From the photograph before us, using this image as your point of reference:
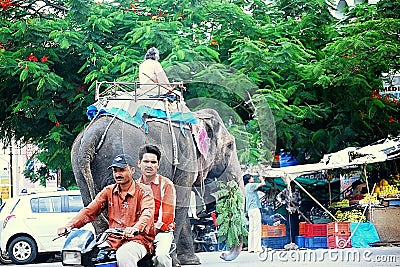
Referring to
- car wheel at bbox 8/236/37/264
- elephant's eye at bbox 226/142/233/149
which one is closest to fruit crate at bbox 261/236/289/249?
elephant's eye at bbox 226/142/233/149

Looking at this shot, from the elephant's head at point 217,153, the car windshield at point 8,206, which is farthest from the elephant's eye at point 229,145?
the car windshield at point 8,206

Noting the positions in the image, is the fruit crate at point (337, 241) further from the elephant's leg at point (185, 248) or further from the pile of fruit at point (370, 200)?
the elephant's leg at point (185, 248)

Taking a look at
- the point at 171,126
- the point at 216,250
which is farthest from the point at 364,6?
the point at 171,126

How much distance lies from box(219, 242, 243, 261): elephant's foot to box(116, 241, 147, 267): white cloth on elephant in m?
6.07

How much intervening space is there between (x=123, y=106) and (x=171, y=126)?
0.56m

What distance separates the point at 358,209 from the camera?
1309 centimetres

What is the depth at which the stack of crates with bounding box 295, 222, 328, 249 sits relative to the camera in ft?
42.6

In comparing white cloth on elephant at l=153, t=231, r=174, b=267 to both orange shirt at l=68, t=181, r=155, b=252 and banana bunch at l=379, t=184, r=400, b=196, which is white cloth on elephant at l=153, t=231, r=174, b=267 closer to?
orange shirt at l=68, t=181, r=155, b=252

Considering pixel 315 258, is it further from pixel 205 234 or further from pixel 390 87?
pixel 390 87

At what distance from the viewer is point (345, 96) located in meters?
12.4

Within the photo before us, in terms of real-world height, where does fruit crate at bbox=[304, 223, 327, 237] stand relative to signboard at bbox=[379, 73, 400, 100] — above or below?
below

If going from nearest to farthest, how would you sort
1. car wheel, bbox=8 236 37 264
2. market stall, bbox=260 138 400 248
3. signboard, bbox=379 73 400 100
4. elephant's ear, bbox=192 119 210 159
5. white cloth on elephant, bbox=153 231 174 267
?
white cloth on elephant, bbox=153 231 174 267
elephant's ear, bbox=192 119 210 159
market stall, bbox=260 138 400 248
car wheel, bbox=8 236 37 264
signboard, bbox=379 73 400 100

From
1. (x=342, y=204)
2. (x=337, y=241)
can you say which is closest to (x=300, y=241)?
(x=337, y=241)

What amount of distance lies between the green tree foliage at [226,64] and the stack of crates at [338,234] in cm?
114
